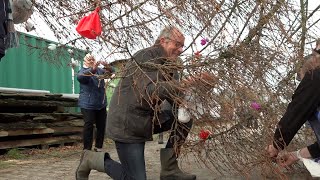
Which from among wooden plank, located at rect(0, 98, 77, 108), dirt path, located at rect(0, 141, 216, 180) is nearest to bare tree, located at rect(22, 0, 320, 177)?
dirt path, located at rect(0, 141, 216, 180)

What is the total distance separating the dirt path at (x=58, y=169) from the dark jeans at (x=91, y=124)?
15.5 inches

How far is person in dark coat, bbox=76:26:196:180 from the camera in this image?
3.06 metres

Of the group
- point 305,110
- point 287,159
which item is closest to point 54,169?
point 287,159

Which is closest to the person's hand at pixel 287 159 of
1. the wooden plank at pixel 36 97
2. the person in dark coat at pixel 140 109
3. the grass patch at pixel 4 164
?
the person in dark coat at pixel 140 109

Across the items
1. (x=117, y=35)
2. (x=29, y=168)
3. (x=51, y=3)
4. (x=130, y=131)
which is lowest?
(x=29, y=168)

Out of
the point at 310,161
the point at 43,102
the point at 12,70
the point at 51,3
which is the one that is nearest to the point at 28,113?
the point at 43,102

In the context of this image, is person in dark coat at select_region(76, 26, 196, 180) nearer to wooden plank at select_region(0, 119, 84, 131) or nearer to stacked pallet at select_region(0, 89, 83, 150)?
wooden plank at select_region(0, 119, 84, 131)

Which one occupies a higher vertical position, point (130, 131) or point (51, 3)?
point (51, 3)

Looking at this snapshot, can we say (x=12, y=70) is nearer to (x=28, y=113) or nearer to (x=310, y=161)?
(x=28, y=113)

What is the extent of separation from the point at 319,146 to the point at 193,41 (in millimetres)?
1118

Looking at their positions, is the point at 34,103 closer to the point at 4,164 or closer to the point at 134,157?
the point at 4,164

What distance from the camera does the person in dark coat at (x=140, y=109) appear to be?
3.06m

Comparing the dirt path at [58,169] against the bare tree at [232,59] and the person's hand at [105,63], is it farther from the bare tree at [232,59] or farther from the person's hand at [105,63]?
the person's hand at [105,63]

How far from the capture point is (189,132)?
12.0ft
